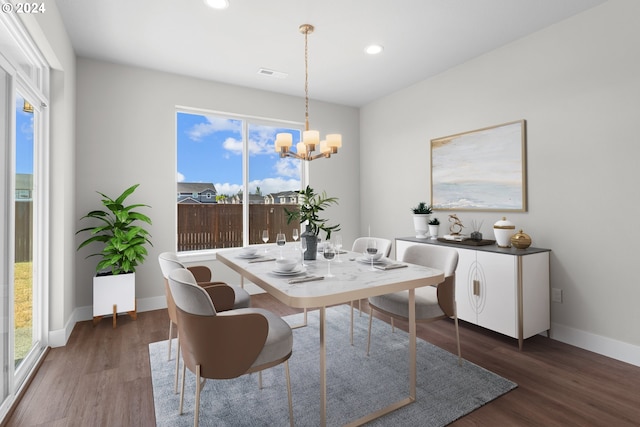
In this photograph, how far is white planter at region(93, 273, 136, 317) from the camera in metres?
3.30

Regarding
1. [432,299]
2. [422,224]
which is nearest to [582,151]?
[422,224]

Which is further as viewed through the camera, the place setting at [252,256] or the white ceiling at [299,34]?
the white ceiling at [299,34]

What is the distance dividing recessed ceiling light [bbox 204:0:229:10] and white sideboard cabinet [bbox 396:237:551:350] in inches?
115

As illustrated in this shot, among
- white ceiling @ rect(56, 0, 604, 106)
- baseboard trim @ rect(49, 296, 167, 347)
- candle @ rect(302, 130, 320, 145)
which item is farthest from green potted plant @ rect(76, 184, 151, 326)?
candle @ rect(302, 130, 320, 145)

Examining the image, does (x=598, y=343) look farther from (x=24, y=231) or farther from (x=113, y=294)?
(x=24, y=231)

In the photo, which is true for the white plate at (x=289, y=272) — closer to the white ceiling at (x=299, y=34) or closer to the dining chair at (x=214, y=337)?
the dining chair at (x=214, y=337)

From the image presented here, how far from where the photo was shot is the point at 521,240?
9.62 feet

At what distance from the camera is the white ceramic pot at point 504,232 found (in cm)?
304

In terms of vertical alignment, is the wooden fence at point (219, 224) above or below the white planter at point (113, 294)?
above

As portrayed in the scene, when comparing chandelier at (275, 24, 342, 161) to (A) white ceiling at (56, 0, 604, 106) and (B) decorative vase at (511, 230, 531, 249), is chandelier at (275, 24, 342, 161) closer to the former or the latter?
(A) white ceiling at (56, 0, 604, 106)

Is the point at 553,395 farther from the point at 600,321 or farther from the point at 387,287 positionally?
the point at 387,287

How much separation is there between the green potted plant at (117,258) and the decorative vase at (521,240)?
3513 millimetres

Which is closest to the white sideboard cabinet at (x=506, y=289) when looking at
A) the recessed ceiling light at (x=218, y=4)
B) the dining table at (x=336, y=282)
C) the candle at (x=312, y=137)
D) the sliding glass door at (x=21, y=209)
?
the dining table at (x=336, y=282)

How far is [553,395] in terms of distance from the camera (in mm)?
2104
